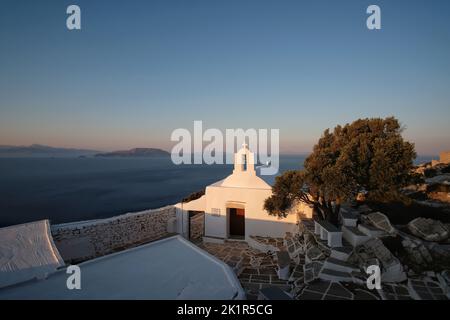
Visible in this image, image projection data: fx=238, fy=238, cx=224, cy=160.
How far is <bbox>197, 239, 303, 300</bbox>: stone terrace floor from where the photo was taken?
697 cm

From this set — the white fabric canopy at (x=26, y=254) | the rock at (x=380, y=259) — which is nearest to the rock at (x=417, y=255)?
the rock at (x=380, y=259)

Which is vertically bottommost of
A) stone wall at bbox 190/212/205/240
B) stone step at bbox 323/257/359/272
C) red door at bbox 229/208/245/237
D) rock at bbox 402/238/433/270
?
stone wall at bbox 190/212/205/240

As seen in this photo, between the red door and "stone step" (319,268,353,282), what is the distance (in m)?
6.35

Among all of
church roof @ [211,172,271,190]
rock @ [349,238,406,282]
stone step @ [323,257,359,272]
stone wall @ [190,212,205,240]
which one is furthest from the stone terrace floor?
church roof @ [211,172,271,190]

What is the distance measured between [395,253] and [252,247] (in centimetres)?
576

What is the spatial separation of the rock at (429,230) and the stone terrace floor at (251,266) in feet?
12.3

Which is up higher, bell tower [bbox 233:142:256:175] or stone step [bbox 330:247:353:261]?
bell tower [bbox 233:142:256:175]

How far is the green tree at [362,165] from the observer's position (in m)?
7.61

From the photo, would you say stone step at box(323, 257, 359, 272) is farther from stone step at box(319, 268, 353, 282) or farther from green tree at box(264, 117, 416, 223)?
green tree at box(264, 117, 416, 223)

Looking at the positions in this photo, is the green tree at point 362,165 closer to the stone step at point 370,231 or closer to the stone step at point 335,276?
the stone step at point 370,231

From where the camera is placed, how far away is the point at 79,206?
3372 cm

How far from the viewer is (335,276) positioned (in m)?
6.20
